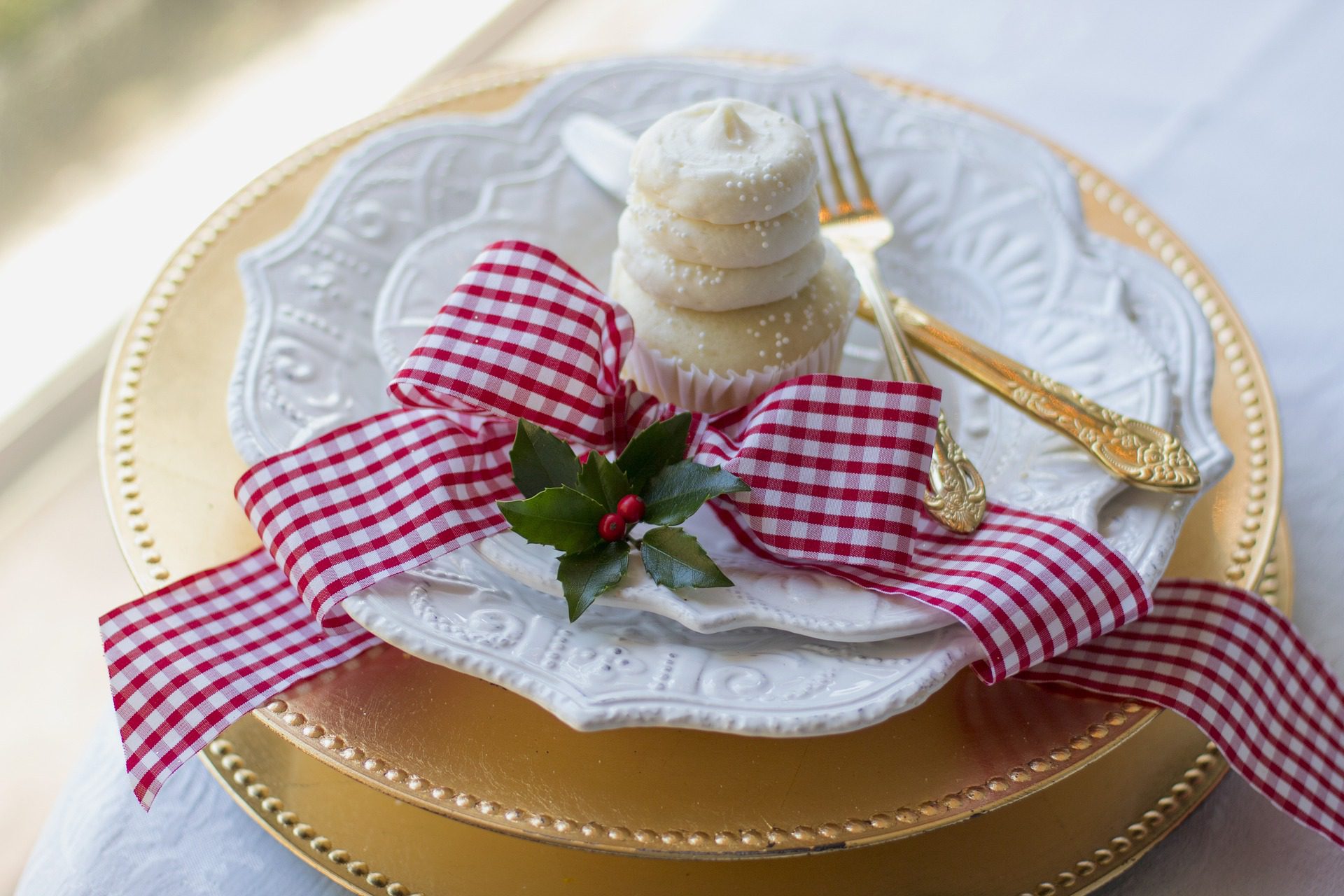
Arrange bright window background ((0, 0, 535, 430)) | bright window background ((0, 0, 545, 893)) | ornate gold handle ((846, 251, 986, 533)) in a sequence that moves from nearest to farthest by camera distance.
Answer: ornate gold handle ((846, 251, 986, 533)) < bright window background ((0, 0, 545, 893)) < bright window background ((0, 0, 535, 430))

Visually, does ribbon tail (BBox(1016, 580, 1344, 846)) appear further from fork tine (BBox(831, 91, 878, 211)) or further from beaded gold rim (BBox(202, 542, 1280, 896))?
fork tine (BBox(831, 91, 878, 211))

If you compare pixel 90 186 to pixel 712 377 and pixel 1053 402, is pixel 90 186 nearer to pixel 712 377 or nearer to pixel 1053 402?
pixel 712 377

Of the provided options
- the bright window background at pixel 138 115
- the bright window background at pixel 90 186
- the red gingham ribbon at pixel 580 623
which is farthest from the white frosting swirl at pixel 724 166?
the bright window background at pixel 138 115

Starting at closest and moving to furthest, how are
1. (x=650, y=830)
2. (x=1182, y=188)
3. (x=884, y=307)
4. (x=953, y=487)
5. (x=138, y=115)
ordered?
(x=650, y=830), (x=953, y=487), (x=884, y=307), (x=1182, y=188), (x=138, y=115)

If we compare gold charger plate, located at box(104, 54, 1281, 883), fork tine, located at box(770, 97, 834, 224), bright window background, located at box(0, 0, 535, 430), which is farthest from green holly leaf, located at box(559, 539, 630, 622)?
bright window background, located at box(0, 0, 535, 430)

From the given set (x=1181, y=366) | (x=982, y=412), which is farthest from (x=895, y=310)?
(x=1181, y=366)

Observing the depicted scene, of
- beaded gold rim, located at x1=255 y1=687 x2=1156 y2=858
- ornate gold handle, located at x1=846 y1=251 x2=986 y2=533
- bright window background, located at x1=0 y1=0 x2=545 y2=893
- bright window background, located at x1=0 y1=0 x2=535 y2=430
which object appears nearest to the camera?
beaded gold rim, located at x1=255 y1=687 x2=1156 y2=858

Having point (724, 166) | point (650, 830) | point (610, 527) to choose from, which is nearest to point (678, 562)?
point (610, 527)
